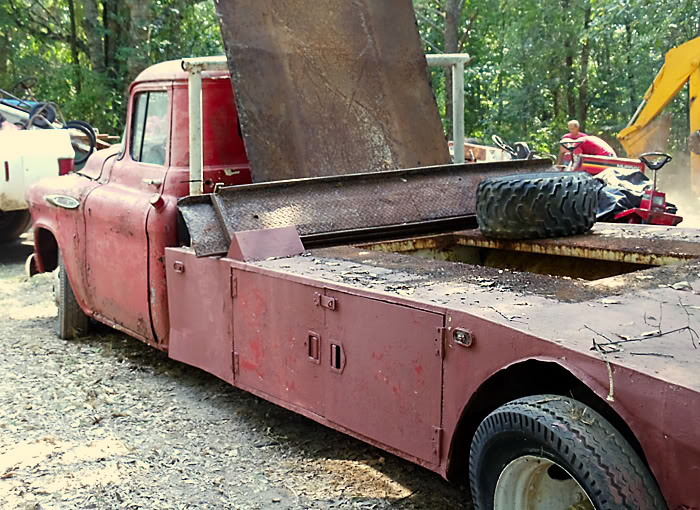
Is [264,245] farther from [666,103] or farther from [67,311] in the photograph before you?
[666,103]

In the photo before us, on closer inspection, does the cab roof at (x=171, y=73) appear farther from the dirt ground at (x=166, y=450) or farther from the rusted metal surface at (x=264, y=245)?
the dirt ground at (x=166, y=450)

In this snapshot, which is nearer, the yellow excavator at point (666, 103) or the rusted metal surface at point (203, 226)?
the rusted metal surface at point (203, 226)

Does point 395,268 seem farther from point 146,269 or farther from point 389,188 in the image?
point 146,269

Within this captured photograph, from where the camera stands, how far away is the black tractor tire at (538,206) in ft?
15.1

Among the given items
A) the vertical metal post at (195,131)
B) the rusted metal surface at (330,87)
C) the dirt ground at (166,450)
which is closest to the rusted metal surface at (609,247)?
the rusted metal surface at (330,87)

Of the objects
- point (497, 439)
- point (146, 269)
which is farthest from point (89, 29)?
point (497, 439)

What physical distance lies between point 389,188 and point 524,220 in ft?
3.19

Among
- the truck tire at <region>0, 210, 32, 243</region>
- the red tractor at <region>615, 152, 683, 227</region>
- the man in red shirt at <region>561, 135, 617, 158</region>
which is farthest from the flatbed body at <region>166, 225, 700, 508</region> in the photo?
the man in red shirt at <region>561, 135, 617, 158</region>

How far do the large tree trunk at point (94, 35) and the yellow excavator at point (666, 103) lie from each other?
1099 cm

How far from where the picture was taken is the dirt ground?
3.87 m

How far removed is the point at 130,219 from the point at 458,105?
252cm

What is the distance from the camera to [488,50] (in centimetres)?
2478

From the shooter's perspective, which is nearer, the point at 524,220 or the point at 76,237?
the point at 524,220

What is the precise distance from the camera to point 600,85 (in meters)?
22.4
